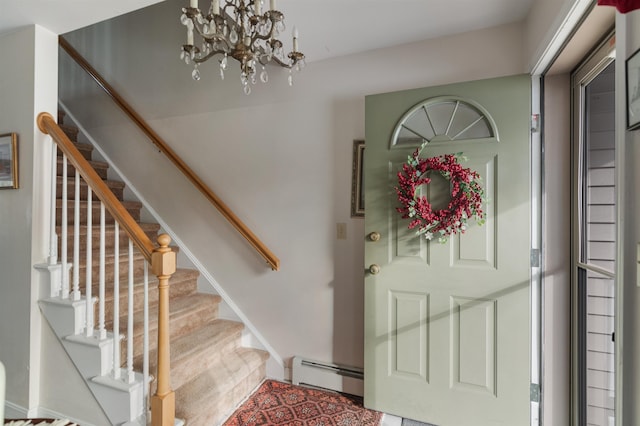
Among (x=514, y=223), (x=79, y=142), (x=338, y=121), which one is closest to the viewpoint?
(x=514, y=223)

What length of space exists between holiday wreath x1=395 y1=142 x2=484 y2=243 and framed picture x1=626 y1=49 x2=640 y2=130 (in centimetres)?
83

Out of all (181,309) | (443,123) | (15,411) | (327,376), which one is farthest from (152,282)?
(443,123)

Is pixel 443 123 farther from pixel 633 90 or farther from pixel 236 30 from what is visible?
pixel 236 30

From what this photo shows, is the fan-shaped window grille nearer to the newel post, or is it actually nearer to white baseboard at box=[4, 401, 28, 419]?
the newel post

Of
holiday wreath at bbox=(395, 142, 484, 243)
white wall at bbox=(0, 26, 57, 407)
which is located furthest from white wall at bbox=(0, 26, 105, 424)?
holiday wreath at bbox=(395, 142, 484, 243)

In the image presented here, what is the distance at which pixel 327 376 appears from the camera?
213 centimetres

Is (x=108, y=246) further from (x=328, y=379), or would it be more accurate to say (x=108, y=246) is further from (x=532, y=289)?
(x=532, y=289)

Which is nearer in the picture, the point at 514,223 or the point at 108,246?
the point at 514,223


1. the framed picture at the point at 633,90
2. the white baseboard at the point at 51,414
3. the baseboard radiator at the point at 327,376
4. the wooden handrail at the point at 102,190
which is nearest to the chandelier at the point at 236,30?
the wooden handrail at the point at 102,190

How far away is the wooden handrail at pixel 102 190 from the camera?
5.07 ft

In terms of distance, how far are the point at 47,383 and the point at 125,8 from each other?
2.22 m

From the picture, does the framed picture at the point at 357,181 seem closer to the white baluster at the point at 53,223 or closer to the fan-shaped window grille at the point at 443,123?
the fan-shaped window grille at the point at 443,123

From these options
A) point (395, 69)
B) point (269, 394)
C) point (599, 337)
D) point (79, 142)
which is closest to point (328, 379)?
point (269, 394)

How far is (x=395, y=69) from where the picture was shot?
201 centimetres
